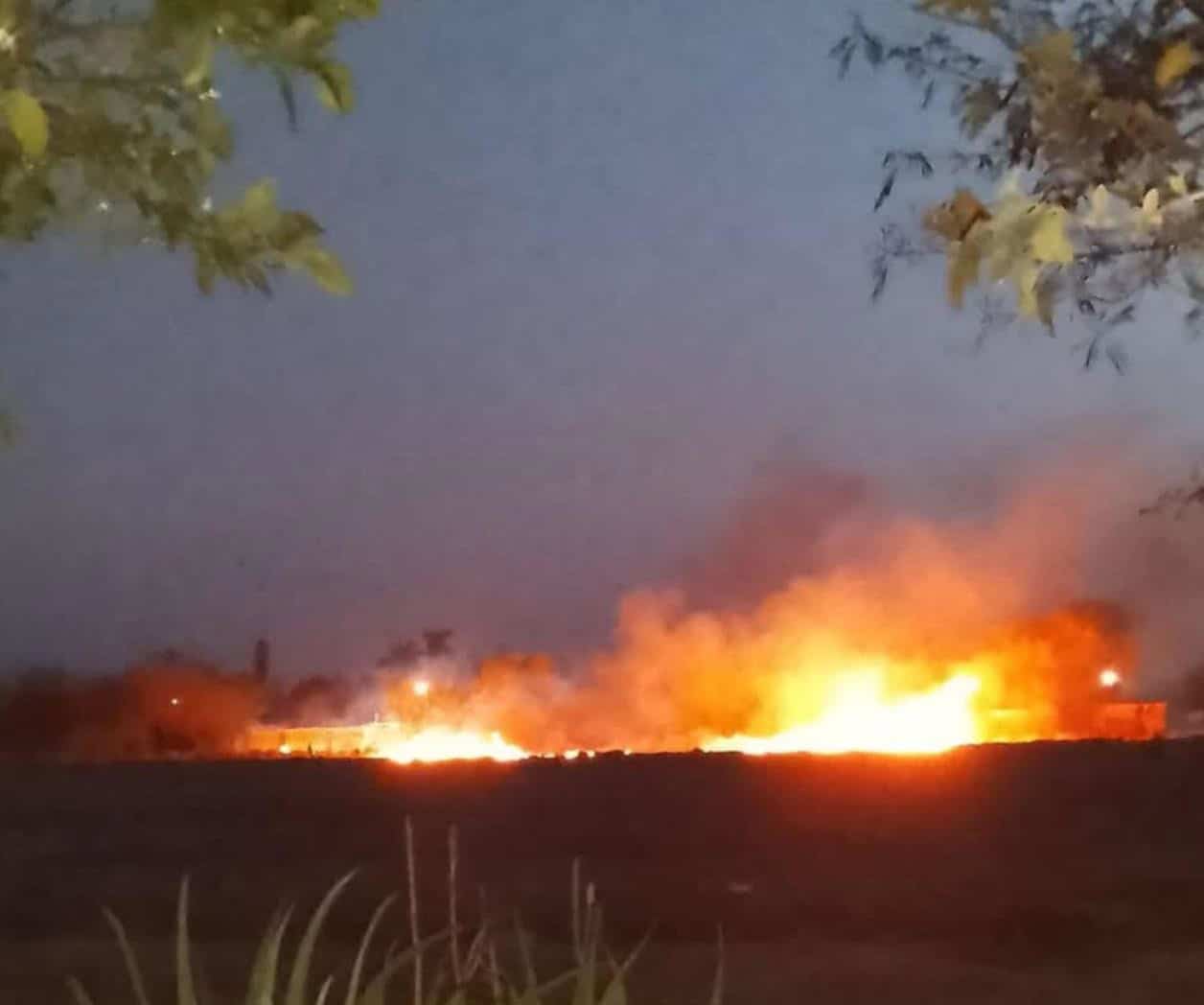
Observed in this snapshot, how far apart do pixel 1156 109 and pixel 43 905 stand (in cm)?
1268

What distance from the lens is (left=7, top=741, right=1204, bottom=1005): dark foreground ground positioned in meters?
11.7

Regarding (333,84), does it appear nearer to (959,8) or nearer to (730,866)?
(959,8)

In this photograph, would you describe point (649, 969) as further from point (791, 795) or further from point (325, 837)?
point (791, 795)

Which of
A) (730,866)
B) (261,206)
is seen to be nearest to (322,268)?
(261,206)

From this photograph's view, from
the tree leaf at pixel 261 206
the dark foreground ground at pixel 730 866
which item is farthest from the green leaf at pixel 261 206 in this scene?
the dark foreground ground at pixel 730 866

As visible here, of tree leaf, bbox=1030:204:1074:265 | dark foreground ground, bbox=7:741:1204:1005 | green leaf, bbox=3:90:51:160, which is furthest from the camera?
dark foreground ground, bbox=7:741:1204:1005

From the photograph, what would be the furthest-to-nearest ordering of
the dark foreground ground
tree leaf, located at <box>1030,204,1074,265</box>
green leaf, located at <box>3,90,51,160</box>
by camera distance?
the dark foreground ground → tree leaf, located at <box>1030,204,1074,265</box> → green leaf, located at <box>3,90,51,160</box>

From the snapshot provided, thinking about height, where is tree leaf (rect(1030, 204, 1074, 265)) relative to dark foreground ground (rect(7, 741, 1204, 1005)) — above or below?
above

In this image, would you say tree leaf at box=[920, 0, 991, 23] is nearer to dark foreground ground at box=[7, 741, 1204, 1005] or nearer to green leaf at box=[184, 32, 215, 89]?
green leaf at box=[184, 32, 215, 89]

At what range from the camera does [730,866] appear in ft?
55.3

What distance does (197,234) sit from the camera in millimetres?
4266

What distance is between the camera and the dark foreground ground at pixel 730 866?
1167cm

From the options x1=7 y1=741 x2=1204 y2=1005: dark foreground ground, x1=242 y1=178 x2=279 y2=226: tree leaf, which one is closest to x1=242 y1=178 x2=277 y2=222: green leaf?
x1=242 y1=178 x2=279 y2=226: tree leaf

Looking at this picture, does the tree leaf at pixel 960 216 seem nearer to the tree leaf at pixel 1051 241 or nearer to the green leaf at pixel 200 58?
the tree leaf at pixel 1051 241
